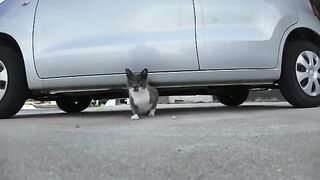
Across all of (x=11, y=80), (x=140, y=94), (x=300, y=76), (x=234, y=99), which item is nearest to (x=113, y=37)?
(x=140, y=94)

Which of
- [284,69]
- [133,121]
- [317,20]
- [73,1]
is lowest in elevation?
[133,121]

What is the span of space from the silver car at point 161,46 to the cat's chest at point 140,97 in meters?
0.13

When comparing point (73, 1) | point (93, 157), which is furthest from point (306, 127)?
point (73, 1)

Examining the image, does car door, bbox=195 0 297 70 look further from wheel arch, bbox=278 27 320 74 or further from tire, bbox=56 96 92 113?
tire, bbox=56 96 92 113

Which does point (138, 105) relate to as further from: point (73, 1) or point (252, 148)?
point (252, 148)

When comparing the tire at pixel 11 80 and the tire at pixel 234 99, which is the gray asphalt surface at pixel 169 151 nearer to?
the tire at pixel 11 80

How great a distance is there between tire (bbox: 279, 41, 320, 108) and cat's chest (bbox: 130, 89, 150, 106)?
1427 mm

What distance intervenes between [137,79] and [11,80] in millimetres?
1418

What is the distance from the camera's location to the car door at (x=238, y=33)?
181 inches

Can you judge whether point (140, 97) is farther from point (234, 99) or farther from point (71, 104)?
point (234, 99)

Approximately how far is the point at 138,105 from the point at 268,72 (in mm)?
1377

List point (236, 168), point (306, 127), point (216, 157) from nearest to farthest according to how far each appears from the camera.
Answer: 1. point (236, 168)
2. point (216, 157)
3. point (306, 127)

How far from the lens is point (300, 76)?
4.87m

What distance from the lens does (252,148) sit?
2.98m
